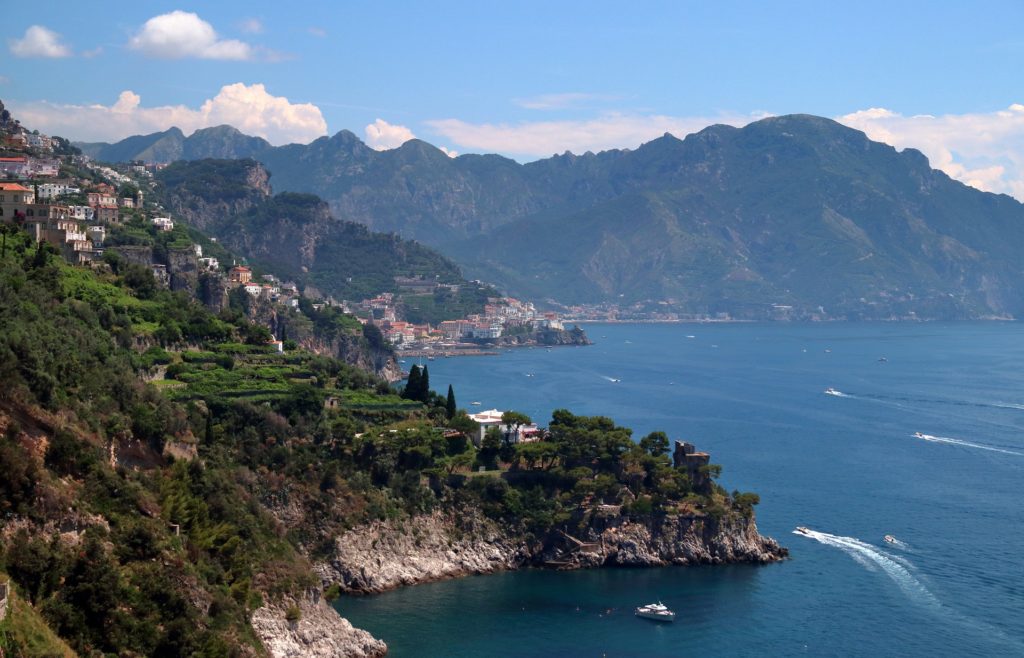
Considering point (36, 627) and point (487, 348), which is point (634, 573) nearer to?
point (36, 627)

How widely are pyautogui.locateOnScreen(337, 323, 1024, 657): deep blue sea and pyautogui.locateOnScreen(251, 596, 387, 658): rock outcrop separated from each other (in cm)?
201

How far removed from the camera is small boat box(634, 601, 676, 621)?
5219cm

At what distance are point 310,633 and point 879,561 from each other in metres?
29.4

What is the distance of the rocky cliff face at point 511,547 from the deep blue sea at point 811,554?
0.92 metres

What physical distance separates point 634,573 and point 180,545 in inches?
981

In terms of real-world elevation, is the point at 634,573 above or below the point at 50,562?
below

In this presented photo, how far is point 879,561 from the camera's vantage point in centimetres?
6125

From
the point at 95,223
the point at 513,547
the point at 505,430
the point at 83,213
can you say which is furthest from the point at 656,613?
the point at 83,213

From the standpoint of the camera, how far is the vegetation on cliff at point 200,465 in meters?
36.6

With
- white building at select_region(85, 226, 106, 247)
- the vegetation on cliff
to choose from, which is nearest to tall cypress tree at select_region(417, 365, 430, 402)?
the vegetation on cliff

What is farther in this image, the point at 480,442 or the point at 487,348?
the point at 487,348

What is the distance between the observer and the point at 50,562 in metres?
35.1

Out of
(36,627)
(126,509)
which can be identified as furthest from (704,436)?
(36,627)

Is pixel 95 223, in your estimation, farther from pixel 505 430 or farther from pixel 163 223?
pixel 505 430
